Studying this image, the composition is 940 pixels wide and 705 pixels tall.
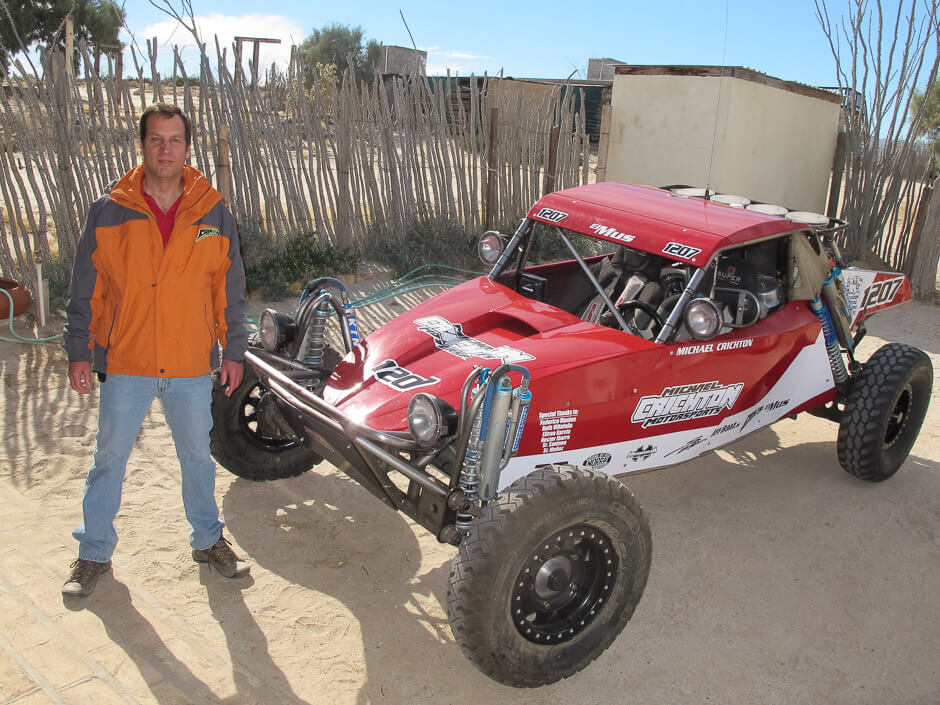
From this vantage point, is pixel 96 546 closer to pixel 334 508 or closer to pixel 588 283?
pixel 334 508

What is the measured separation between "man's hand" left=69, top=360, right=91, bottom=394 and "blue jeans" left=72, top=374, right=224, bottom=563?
0.23 ft

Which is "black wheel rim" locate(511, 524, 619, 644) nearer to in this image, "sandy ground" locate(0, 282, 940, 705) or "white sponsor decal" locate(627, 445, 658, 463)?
"sandy ground" locate(0, 282, 940, 705)

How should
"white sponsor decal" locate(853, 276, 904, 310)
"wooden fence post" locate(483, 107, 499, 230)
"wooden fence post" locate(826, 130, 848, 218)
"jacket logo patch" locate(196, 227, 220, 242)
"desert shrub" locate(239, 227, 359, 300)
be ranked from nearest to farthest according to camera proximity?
"jacket logo patch" locate(196, 227, 220, 242)
"white sponsor decal" locate(853, 276, 904, 310)
"desert shrub" locate(239, 227, 359, 300)
"wooden fence post" locate(483, 107, 499, 230)
"wooden fence post" locate(826, 130, 848, 218)

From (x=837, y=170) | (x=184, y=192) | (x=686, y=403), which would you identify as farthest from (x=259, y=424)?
(x=837, y=170)

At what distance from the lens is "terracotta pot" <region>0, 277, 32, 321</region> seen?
666 cm

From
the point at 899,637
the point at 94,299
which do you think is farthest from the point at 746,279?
the point at 94,299

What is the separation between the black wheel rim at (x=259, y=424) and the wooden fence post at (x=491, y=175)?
615cm

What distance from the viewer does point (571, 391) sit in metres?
3.82

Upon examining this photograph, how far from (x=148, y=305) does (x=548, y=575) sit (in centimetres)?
200

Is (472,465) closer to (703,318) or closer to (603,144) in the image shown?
(703,318)

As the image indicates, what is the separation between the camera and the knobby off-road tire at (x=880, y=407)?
4961 mm

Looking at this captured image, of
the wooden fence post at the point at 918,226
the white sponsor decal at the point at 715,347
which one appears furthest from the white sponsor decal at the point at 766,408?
the wooden fence post at the point at 918,226

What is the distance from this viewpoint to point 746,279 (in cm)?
497

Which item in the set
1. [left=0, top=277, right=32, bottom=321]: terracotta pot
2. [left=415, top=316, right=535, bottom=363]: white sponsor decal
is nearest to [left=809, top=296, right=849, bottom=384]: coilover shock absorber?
[left=415, top=316, right=535, bottom=363]: white sponsor decal
